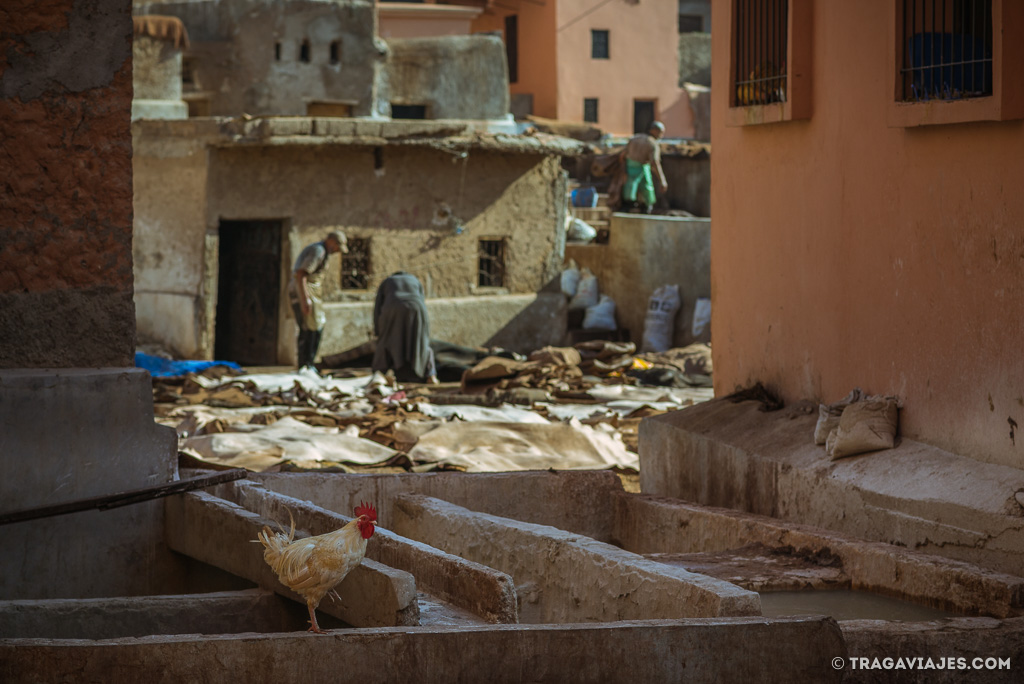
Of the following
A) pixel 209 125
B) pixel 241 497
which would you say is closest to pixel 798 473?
pixel 241 497

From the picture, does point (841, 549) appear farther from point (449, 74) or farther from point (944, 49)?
point (449, 74)

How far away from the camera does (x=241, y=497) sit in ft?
19.9

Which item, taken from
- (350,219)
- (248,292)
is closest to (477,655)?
(350,219)

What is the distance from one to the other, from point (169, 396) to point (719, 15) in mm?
6455

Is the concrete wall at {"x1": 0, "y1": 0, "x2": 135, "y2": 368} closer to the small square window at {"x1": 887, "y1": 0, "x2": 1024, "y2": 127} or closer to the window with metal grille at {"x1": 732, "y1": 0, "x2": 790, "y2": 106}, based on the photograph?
the small square window at {"x1": 887, "y1": 0, "x2": 1024, "y2": 127}

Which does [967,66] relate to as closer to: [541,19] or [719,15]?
[719,15]

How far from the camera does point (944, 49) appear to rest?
5.88m

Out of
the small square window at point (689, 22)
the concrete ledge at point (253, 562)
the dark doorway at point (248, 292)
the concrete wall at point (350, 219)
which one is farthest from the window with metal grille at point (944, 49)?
the small square window at point (689, 22)

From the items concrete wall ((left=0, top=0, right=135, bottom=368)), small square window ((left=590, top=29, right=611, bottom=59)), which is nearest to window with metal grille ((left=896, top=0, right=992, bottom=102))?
concrete wall ((left=0, top=0, right=135, bottom=368))

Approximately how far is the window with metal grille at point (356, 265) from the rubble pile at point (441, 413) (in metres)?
2.29

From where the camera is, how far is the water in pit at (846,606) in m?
4.80

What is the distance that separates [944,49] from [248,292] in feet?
41.1

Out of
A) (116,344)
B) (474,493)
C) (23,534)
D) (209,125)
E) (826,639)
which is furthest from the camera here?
(209,125)

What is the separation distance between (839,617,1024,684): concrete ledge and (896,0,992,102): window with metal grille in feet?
8.29
